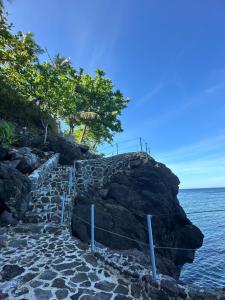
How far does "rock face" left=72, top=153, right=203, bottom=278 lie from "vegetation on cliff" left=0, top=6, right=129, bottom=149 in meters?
6.64

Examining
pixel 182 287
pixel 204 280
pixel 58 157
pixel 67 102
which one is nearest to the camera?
pixel 182 287

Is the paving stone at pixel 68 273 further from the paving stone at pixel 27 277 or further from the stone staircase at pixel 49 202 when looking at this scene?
the stone staircase at pixel 49 202

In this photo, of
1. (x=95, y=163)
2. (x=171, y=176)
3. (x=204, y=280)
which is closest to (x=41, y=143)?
(x=95, y=163)

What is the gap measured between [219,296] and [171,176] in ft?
50.3

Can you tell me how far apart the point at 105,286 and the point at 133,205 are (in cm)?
941

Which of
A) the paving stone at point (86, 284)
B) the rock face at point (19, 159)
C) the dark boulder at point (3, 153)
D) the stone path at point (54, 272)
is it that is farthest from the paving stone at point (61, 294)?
the dark boulder at point (3, 153)

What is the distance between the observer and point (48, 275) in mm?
4812

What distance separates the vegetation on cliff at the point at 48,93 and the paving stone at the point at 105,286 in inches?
560

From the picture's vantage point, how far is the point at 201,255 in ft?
61.9

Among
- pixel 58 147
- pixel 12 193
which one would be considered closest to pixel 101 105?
pixel 58 147

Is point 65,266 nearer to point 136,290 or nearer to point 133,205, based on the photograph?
point 136,290

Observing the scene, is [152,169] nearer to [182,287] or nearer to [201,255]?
[201,255]

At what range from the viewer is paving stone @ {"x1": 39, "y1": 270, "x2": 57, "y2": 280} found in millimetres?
4697

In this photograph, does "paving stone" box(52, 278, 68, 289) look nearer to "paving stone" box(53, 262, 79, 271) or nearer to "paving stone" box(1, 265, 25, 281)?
"paving stone" box(53, 262, 79, 271)
